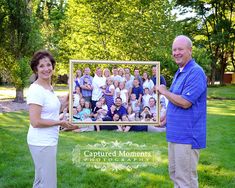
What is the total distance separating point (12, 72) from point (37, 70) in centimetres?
1358

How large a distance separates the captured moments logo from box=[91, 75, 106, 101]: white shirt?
1.57m

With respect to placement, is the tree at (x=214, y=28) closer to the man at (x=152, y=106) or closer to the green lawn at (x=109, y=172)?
the green lawn at (x=109, y=172)

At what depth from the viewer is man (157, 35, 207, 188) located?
3.35 metres

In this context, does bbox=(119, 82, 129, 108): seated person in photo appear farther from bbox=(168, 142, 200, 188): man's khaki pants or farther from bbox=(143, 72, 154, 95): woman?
bbox=(168, 142, 200, 188): man's khaki pants

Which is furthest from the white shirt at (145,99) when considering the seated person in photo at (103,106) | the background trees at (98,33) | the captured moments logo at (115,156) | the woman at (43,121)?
the background trees at (98,33)

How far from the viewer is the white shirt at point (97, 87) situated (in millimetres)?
4734

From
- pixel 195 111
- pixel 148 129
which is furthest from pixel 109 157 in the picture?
pixel 195 111

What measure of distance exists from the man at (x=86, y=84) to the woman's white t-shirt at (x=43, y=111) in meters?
1.41

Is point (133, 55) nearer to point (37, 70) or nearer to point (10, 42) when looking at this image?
point (10, 42)

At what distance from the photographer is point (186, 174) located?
3518 millimetres

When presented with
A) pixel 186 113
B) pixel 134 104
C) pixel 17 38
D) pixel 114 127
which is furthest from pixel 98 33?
pixel 186 113

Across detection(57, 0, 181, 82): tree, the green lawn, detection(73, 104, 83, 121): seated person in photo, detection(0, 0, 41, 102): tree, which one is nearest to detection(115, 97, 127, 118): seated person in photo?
detection(73, 104, 83, 121): seated person in photo

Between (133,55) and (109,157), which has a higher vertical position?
(133,55)

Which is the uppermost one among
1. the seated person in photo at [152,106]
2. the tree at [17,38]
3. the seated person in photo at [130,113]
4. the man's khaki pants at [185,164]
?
the tree at [17,38]
